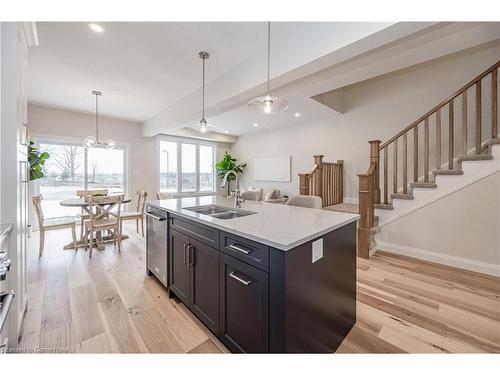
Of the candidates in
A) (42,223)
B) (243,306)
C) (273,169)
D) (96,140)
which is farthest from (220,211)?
(273,169)

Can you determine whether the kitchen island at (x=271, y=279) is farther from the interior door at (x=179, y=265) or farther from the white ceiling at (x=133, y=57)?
the white ceiling at (x=133, y=57)

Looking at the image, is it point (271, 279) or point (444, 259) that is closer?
point (271, 279)

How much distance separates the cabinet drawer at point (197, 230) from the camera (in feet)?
4.95

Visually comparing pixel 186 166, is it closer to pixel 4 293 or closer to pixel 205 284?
pixel 205 284

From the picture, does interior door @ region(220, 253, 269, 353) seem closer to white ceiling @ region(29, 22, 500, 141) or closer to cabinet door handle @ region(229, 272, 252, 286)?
cabinet door handle @ region(229, 272, 252, 286)

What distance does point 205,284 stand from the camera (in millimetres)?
1605

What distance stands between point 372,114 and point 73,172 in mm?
7147

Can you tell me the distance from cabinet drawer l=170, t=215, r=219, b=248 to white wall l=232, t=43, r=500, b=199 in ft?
14.2

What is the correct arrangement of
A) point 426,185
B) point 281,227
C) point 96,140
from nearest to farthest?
point 281,227 → point 426,185 → point 96,140

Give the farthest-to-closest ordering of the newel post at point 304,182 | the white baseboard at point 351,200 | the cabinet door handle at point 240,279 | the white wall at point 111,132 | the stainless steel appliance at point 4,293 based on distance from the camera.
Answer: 1. the white baseboard at point 351,200
2. the white wall at point 111,132
3. the newel post at point 304,182
4. the cabinet door handle at point 240,279
5. the stainless steel appliance at point 4,293

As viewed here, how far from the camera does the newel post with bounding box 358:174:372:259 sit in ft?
10.2

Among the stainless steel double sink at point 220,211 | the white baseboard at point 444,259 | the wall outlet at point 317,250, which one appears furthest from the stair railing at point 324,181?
the wall outlet at point 317,250

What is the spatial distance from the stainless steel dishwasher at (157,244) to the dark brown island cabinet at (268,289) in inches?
15.0

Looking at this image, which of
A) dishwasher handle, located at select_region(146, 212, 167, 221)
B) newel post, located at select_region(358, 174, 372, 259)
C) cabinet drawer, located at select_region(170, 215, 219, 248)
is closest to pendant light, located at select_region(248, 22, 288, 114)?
cabinet drawer, located at select_region(170, 215, 219, 248)
